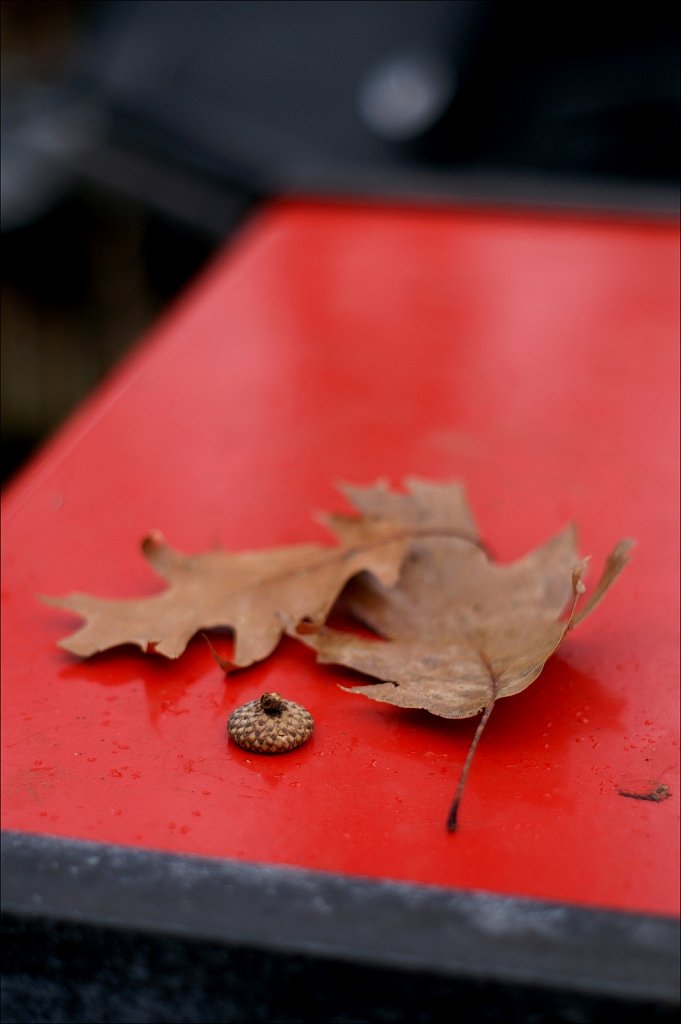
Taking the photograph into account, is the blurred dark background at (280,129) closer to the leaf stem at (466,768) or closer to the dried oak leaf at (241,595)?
the dried oak leaf at (241,595)

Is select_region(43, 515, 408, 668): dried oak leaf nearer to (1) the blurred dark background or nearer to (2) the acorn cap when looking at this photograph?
(2) the acorn cap

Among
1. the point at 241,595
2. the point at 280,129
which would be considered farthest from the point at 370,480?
the point at 280,129

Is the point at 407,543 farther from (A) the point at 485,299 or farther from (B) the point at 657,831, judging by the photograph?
(A) the point at 485,299

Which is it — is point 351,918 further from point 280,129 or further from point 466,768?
point 280,129

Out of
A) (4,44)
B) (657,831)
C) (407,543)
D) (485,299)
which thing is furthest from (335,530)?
(4,44)

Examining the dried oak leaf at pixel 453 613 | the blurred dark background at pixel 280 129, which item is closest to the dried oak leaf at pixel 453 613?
the dried oak leaf at pixel 453 613

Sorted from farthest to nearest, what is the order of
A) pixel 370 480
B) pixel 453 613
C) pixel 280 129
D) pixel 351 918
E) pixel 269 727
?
pixel 280 129 → pixel 370 480 → pixel 453 613 → pixel 269 727 → pixel 351 918
